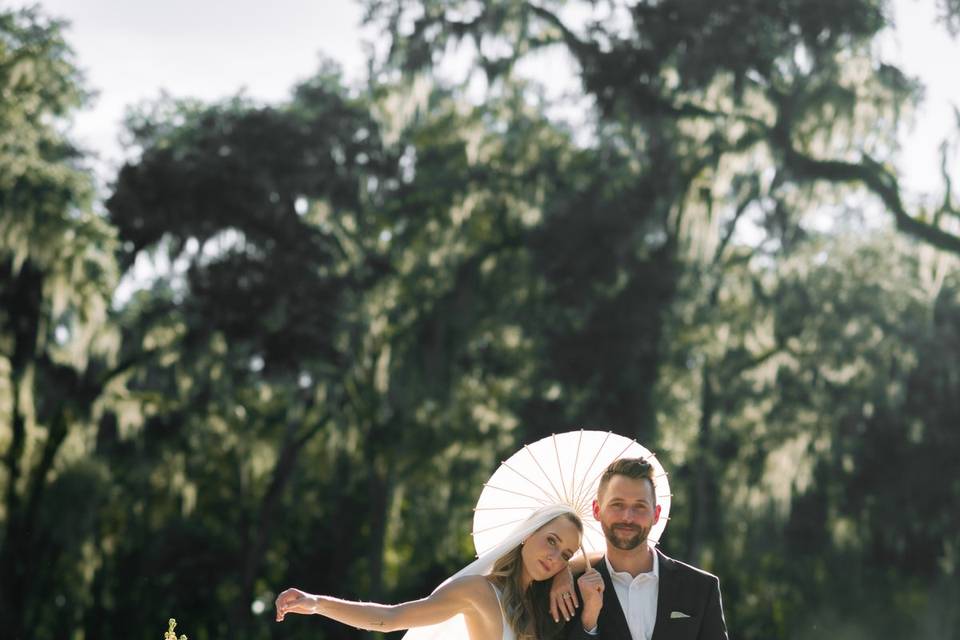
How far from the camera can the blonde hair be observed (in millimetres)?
4527

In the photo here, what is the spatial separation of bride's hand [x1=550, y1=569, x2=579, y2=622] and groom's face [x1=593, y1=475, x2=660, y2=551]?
0.21 meters

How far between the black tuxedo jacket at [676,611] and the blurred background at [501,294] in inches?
502

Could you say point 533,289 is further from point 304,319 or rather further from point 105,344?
point 105,344

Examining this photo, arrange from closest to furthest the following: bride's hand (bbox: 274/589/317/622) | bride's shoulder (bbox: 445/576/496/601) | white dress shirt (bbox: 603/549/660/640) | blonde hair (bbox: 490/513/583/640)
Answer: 1. bride's hand (bbox: 274/589/317/622)
2. white dress shirt (bbox: 603/549/660/640)
3. blonde hair (bbox: 490/513/583/640)
4. bride's shoulder (bbox: 445/576/496/601)

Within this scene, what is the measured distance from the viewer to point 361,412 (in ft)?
75.3

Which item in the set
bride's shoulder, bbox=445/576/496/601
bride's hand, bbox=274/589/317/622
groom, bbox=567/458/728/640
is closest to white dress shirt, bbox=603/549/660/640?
groom, bbox=567/458/728/640

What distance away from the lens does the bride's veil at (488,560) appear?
15.4 feet

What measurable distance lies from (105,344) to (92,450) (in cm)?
207

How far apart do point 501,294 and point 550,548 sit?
1776 cm

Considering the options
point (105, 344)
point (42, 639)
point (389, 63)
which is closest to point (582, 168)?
point (389, 63)

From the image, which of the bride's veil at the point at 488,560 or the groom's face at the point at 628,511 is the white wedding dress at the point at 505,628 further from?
the groom's face at the point at 628,511

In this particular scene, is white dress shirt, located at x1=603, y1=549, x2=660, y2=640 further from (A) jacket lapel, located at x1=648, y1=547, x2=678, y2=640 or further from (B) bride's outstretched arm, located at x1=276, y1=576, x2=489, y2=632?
(B) bride's outstretched arm, located at x1=276, y1=576, x2=489, y2=632

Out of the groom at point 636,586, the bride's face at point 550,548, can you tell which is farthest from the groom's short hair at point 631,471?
the bride's face at point 550,548

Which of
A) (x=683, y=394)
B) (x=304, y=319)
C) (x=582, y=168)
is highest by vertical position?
(x=582, y=168)
